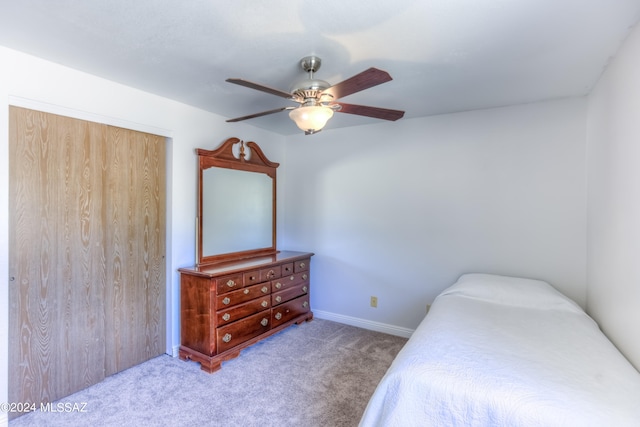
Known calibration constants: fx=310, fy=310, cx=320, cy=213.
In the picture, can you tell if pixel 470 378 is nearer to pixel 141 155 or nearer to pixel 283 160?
pixel 141 155

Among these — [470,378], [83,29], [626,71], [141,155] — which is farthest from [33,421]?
[626,71]

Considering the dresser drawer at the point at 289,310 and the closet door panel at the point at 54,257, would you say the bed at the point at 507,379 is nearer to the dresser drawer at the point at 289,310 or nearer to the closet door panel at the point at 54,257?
the dresser drawer at the point at 289,310

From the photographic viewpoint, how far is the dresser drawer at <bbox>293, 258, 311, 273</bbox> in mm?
3475

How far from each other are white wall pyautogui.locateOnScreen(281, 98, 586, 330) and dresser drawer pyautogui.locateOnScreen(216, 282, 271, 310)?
951mm

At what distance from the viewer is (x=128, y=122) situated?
2.49m

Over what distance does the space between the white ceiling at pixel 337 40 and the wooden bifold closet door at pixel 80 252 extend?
573 millimetres

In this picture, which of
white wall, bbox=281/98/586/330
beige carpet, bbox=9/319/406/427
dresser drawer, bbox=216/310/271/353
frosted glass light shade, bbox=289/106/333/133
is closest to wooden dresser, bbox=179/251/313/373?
dresser drawer, bbox=216/310/271/353

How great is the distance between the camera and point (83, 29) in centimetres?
167

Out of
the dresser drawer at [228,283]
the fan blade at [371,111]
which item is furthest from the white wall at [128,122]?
the fan blade at [371,111]

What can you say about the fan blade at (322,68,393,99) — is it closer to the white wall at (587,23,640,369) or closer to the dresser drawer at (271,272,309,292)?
the white wall at (587,23,640,369)

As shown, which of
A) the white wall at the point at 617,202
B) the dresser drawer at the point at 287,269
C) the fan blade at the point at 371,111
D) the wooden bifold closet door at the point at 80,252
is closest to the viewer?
the white wall at the point at 617,202

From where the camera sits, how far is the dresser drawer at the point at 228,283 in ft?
8.57

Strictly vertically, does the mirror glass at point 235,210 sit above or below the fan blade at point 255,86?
below

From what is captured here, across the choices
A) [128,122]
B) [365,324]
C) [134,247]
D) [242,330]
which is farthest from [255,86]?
[365,324]
